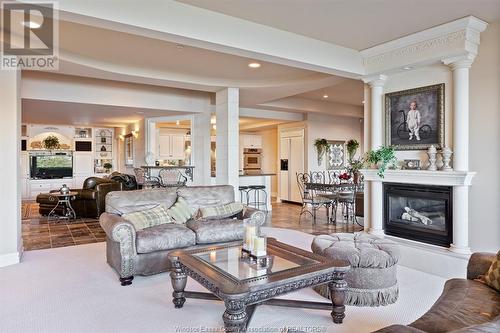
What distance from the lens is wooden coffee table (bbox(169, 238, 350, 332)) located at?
2027 mm

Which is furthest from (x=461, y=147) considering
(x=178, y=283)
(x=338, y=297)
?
(x=178, y=283)

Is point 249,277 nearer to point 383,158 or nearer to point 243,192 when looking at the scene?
point 383,158

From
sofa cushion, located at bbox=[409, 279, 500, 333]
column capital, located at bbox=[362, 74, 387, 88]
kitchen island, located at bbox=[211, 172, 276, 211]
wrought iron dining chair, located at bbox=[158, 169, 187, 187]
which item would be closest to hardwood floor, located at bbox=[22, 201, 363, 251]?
kitchen island, located at bbox=[211, 172, 276, 211]

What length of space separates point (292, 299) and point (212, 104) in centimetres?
596

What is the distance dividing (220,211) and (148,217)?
0.96 m

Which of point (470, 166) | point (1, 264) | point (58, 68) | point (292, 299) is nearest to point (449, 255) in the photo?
point (470, 166)

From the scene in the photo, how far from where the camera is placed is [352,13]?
3537 mm

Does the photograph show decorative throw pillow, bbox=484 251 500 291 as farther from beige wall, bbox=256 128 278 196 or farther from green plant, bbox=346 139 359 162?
beige wall, bbox=256 128 278 196

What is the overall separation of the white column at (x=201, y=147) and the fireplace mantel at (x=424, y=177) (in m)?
A: 4.18

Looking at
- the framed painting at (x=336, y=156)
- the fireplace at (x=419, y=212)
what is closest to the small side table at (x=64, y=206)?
the fireplace at (x=419, y=212)

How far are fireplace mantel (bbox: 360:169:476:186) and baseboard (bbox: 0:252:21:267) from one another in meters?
4.94

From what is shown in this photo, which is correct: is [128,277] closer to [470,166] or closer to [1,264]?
[1,264]

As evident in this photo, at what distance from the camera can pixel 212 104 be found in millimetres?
8078

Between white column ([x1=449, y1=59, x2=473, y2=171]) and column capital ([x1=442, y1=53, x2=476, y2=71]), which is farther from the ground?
column capital ([x1=442, y1=53, x2=476, y2=71])
